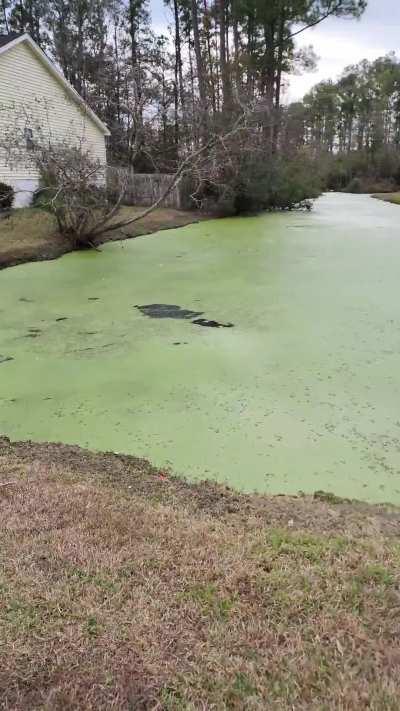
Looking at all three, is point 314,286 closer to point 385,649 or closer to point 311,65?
point 385,649

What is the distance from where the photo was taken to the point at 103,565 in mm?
1675

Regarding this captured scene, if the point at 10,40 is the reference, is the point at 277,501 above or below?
below

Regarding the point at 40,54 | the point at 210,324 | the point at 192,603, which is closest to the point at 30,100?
the point at 40,54

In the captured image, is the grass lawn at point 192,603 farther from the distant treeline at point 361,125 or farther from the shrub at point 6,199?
the distant treeline at point 361,125

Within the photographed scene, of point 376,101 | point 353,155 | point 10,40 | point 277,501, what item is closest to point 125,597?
point 277,501

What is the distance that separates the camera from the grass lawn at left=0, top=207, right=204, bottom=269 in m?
8.17

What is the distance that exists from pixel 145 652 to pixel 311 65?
2024cm

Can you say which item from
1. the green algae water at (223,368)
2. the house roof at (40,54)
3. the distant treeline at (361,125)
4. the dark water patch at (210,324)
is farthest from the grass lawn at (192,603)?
the distant treeline at (361,125)

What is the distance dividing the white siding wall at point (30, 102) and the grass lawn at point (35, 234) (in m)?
1.62

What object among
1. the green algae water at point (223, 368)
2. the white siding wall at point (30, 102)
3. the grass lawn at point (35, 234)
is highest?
the white siding wall at point (30, 102)

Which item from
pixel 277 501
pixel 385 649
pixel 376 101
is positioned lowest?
pixel 277 501

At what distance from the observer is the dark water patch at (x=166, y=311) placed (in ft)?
17.0

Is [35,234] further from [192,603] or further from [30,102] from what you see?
[192,603]

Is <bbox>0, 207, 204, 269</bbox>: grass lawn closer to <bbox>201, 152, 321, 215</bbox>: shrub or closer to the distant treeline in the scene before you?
<bbox>201, 152, 321, 215</bbox>: shrub
